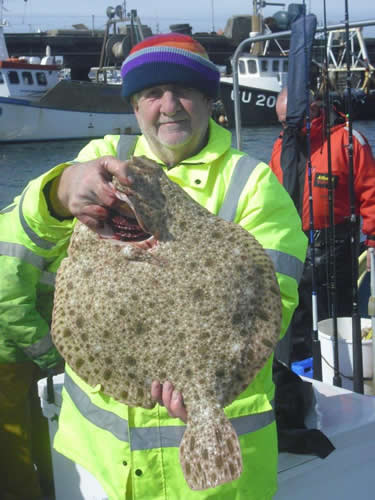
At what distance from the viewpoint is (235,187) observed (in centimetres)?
185

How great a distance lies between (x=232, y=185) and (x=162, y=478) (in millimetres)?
850

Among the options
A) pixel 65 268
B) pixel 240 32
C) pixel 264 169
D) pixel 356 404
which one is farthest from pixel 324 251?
pixel 240 32

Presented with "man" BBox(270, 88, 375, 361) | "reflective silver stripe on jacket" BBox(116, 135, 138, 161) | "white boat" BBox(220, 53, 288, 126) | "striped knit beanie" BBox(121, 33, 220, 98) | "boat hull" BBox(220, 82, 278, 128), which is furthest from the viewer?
"white boat" BBox(220, 53, 288, 126)

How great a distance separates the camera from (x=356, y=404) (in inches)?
107

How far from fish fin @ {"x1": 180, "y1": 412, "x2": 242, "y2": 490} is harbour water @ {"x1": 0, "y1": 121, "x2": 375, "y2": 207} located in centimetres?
1679

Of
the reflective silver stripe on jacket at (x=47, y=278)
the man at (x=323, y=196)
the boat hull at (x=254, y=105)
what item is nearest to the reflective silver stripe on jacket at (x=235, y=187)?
the reflective silver stripe on jacket at (x=47, y=278)

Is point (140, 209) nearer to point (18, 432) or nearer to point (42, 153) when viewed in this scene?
point (18, 432)

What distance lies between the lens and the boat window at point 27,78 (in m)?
32.2

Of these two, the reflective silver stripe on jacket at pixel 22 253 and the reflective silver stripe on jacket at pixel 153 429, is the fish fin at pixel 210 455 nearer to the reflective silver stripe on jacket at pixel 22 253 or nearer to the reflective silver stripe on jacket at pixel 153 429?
the reflective silver stripe on jacket at pixel 153 429

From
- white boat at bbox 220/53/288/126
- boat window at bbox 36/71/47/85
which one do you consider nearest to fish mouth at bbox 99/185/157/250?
white boat at bbox 220/53/288/126

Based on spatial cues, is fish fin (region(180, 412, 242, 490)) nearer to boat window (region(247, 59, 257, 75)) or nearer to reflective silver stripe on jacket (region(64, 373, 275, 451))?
reflective silver stripe on jacket (region(64, 373, 275, 451))

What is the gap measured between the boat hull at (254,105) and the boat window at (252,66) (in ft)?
4.47

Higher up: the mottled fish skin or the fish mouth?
the fish mouth

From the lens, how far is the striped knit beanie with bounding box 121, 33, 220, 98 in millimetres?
1776
